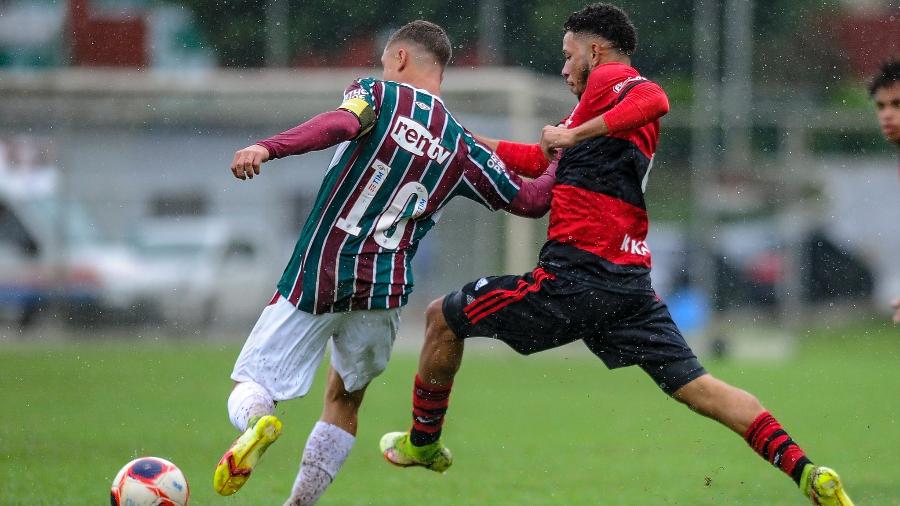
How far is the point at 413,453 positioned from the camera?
231 inches

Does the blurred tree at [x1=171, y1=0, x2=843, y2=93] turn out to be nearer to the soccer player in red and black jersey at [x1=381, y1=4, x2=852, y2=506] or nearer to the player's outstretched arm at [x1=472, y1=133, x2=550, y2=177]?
the player's outstretched arm at [x1=472, y1=133, x2=550, y2=177]

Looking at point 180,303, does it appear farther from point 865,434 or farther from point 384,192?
point 384,192

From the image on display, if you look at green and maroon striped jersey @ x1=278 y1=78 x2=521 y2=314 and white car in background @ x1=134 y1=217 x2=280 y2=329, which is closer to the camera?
green and maroon striped jersey @ x1=278 y1=78 x2=521 y2=314

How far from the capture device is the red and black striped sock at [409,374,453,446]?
5.70 meters

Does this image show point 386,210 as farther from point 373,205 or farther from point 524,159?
point 524,159

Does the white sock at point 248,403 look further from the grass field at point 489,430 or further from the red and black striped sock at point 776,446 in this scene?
the red and black striped sock at point 776,446

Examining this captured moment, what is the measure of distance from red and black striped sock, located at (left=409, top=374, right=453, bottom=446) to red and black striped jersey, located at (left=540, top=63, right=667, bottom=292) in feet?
2.49

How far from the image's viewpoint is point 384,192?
5.20m

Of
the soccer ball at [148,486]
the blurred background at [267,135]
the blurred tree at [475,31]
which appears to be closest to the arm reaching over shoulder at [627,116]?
the soccer ball at [148,486]

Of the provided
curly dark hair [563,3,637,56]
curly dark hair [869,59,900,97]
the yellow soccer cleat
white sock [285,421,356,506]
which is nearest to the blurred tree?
curly dark hair [869,59,900,97]

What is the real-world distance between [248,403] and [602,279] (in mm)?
1532

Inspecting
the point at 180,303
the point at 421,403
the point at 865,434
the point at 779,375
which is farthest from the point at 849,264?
the point at 421,403

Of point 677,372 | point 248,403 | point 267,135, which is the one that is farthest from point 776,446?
point 267,135

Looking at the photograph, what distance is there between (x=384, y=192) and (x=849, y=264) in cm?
1812
